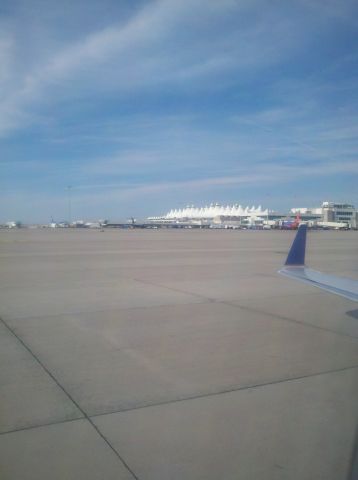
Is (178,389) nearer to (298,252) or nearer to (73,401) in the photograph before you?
(73,401)

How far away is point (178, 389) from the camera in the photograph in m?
5.53

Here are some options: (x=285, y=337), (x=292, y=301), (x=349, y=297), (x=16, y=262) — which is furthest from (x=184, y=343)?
(x=16, y=262)

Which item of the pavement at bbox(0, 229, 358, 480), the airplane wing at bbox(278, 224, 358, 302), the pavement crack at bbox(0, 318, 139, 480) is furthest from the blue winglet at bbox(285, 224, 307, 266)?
the pavement crack at bbox(0, 318, 139, 480)

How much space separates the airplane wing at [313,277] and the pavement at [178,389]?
3.11ft

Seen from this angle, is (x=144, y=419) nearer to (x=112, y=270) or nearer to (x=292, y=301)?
(x=292, y=301)

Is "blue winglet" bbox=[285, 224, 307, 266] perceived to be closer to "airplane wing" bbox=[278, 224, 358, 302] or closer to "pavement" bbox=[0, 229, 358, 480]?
"airplane wing" bbox=[278, 224, 358, 302]

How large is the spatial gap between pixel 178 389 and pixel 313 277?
3925 mm

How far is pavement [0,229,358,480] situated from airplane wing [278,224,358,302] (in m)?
0.95

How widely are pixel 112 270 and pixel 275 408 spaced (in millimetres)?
14621

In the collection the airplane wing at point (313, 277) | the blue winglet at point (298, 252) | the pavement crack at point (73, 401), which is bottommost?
the pavement crack at point (73, 401)

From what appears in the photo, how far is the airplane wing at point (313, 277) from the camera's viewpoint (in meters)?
7.36

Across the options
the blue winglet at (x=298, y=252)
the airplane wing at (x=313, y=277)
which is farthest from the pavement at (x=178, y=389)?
the blue winglet at (x=298, y=252)

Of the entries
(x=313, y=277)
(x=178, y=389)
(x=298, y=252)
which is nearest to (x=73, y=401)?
(x=178, y=389)

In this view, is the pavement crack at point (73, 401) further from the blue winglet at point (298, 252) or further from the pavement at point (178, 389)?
the blue winglet at point (298, 252)
